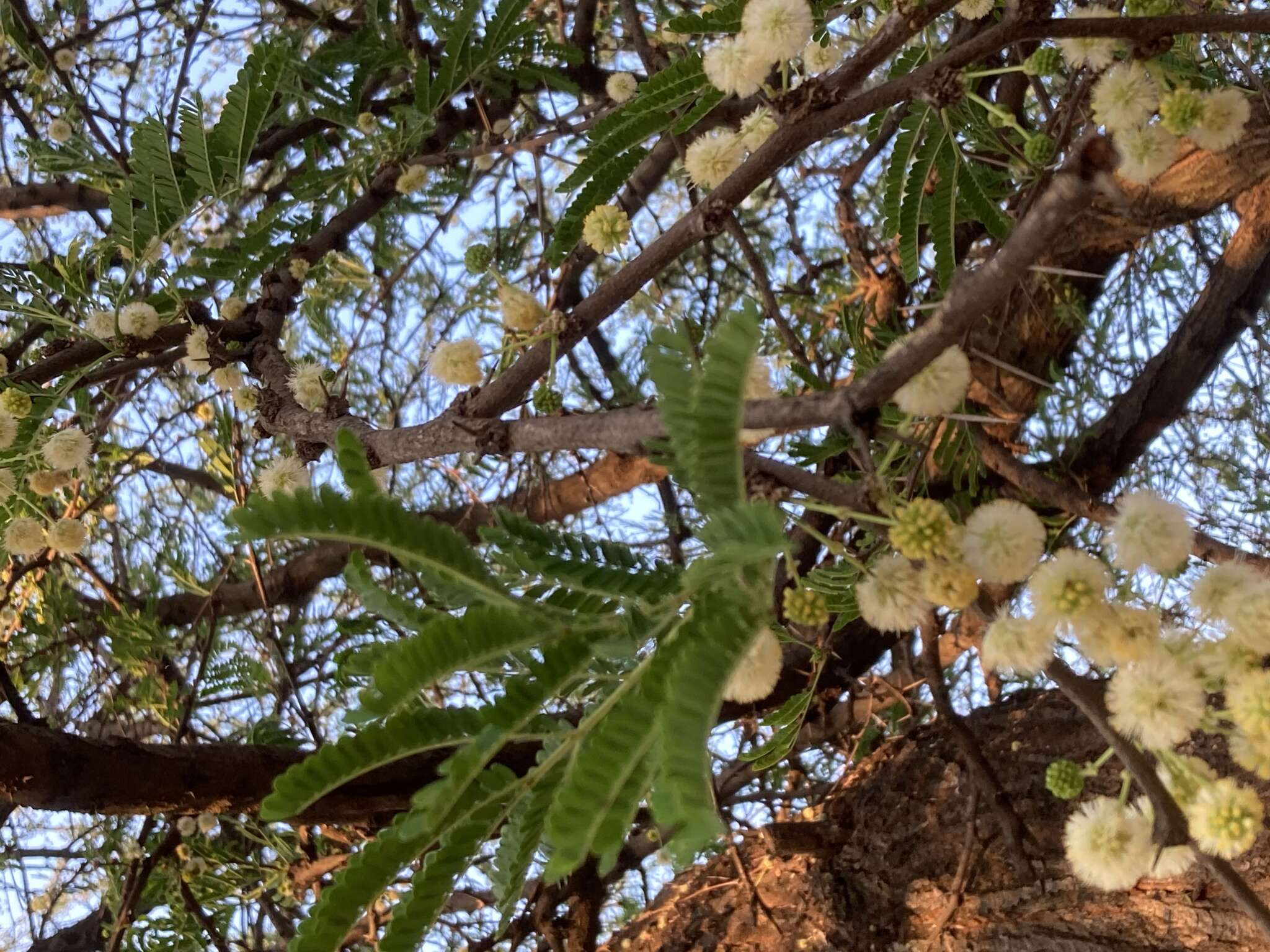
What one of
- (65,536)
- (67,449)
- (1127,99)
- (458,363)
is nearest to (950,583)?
(1127,99)

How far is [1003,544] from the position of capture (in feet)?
2.73

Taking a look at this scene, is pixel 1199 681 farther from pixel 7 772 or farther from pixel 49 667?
pixel 49 667

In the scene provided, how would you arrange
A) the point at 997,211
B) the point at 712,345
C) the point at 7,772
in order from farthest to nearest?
the point at 997,211
the point at 7,772
the point at 712,345

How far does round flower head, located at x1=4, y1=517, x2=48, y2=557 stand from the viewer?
180 centimetres

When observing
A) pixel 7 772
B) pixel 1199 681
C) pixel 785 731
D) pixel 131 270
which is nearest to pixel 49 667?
pixel 7 772

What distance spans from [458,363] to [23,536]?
1106 millimetres

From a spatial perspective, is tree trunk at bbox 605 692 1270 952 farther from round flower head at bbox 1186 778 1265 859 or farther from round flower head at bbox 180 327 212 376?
round flower head at bbox 180 327 212 376

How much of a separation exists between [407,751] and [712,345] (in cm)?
44

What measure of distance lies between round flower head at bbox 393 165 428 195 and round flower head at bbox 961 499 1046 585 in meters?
1.74

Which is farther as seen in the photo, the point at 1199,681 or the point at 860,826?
the point at 860,826

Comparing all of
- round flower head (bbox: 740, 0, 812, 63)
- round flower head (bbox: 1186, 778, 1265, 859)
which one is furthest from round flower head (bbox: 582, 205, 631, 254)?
round flower head (bbox: 1186, 778, 1265, 859)

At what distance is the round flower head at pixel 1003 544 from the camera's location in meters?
0.83

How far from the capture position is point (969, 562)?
2.74 ft

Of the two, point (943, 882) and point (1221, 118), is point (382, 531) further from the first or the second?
point (943, 882)
